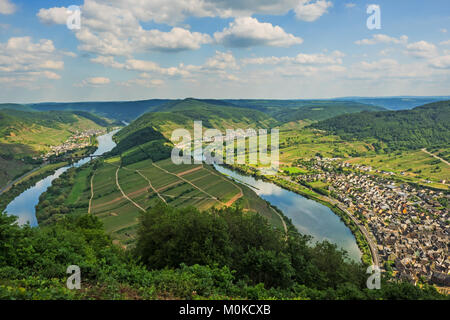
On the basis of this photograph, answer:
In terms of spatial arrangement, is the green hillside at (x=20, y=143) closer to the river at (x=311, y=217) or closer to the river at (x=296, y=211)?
the river at (x=296, y=211)

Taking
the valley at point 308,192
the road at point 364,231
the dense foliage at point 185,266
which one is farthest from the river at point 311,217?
the dense foliage at point 185,266

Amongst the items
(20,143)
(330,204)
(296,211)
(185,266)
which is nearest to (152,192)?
(296,211)

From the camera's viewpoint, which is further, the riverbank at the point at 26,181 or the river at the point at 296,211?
the riverbank at the point at 26,181

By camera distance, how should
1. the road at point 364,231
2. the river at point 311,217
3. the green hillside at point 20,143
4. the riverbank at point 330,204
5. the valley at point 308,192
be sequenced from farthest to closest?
the green hillside at point 20,143 → the river at point 311,217 → the valley at point 308,192 → the riverbank at point 330,204 → the road at point 364,231
